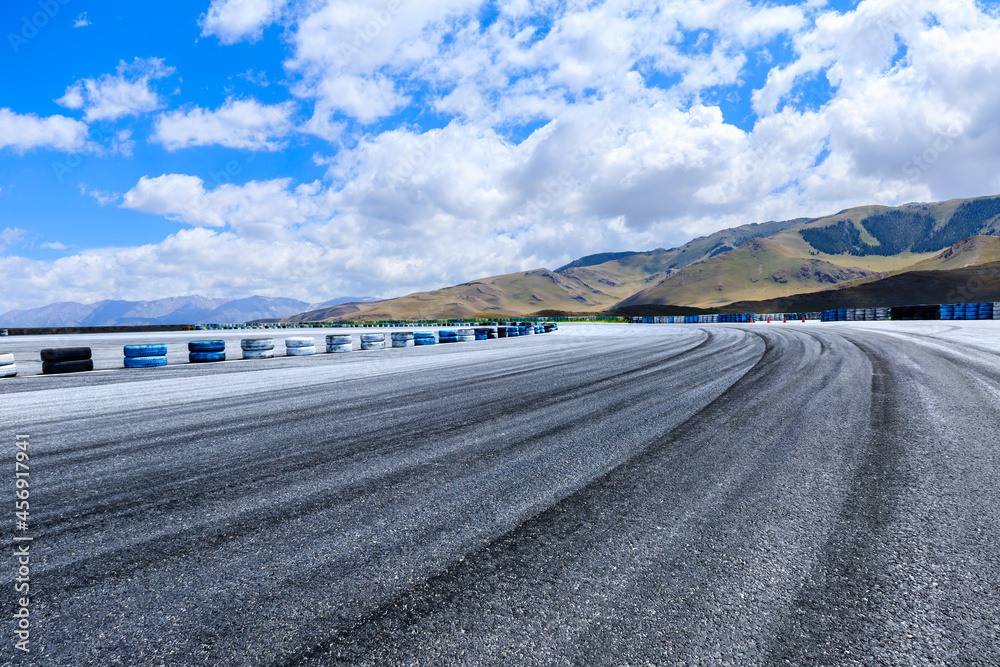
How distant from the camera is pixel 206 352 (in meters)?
15.0

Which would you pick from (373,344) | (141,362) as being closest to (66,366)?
(141,362)

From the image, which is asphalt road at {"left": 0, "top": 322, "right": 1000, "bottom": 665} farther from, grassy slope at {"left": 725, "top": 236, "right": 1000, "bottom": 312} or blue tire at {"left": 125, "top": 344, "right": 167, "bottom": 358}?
grassy slope at {"left": 725, "top": 236, "right": 1000, "bottom": 312}

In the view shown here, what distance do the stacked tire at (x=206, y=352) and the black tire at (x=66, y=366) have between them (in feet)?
8.13

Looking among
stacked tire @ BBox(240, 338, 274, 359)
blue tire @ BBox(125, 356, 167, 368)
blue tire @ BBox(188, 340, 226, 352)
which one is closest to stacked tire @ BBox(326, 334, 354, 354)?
stacked tire @ BBox(240, 338, 274, 359)

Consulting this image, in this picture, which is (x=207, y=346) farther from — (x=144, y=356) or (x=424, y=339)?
(x=424, y=339)

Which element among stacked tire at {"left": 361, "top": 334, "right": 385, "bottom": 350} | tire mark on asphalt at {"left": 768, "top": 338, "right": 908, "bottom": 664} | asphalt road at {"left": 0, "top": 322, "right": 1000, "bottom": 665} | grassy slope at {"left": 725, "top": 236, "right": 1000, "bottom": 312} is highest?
grassy slope at {"left": 725, "top": 236, "right": 1000, "bottom": 312}

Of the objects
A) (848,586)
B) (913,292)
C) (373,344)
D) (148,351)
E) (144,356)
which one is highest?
(913,292)

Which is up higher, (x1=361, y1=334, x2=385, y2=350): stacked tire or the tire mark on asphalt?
(x1=361, y1=334, x2=385, y2=350): stacked tire

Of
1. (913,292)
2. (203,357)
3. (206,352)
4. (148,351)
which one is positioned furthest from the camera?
(913,292)

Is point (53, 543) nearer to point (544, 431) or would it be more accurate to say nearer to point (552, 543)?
point (552, 543)

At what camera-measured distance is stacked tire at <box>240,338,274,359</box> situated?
15984mm

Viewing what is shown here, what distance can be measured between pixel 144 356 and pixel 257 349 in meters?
3.29

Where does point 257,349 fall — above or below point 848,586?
above

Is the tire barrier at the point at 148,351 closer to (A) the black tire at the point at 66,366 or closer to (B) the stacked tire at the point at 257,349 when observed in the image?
(A) the black tire at the point at 66,366
